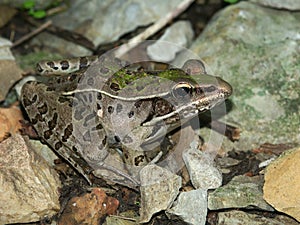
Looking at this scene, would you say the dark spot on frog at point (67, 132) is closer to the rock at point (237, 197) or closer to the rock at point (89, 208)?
the rock at point (89, 208)

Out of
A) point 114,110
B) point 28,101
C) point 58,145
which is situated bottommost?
point 58,145

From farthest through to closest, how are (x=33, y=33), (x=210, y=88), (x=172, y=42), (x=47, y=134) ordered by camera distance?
(x=33, y=33)
(x=172, y=42)
(x=47, y=134)
(x=210, y=88)

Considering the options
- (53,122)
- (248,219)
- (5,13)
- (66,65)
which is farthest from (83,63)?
(248,219)

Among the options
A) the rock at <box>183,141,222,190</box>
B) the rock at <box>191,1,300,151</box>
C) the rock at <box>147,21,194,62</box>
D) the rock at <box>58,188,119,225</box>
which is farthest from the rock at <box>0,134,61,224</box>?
the rock at <box>147,21,194,62</box>

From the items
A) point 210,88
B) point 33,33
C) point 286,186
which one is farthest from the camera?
point 33,33

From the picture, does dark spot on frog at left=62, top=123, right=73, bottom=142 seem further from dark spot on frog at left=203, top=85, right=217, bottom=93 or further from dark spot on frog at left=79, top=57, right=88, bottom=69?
dark spot on frog at left=203, top=85, right=217, bottom=93

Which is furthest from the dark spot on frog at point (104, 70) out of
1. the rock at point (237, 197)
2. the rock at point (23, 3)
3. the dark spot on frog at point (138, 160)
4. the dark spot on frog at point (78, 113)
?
the rock at point (23, 3)

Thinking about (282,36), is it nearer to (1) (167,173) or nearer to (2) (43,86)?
(1) (167,173)

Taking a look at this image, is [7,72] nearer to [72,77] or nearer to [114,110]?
[72,77]
